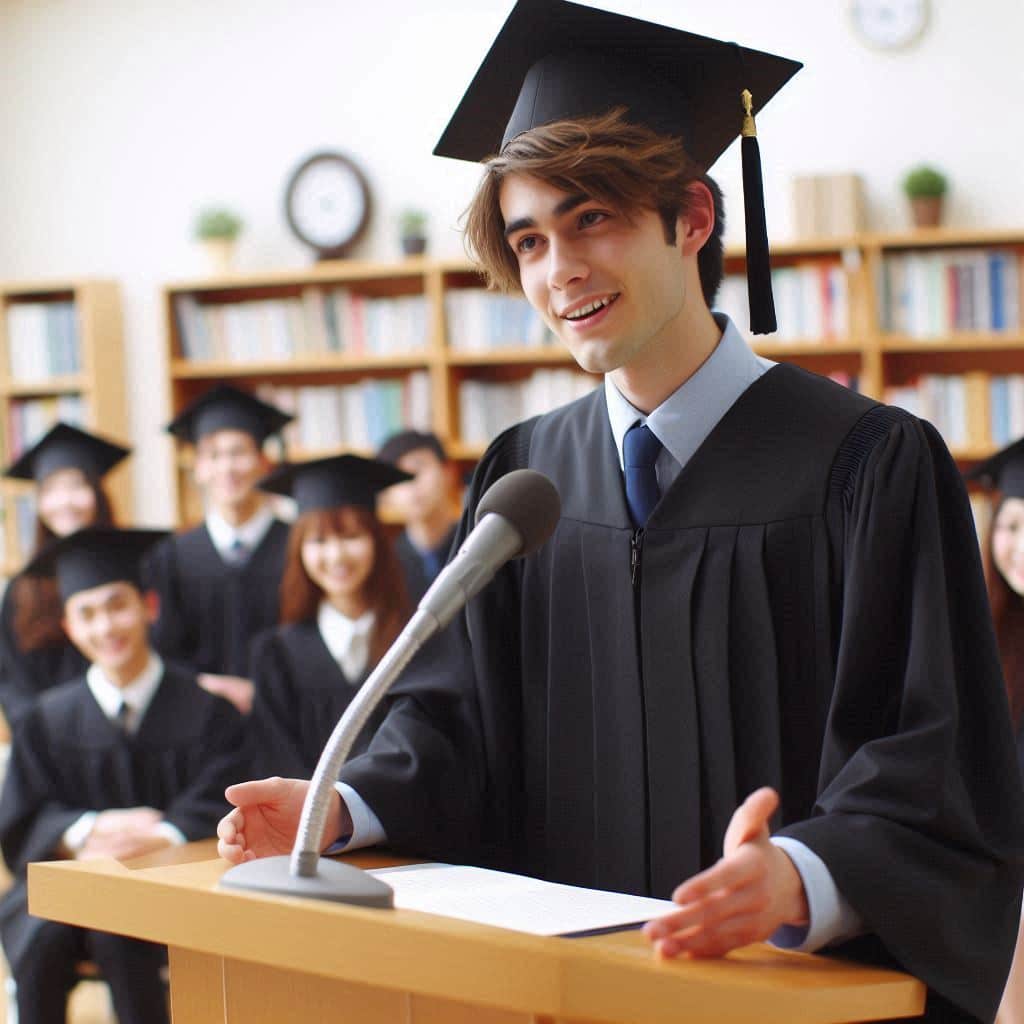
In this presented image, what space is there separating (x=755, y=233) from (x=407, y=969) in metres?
1.08

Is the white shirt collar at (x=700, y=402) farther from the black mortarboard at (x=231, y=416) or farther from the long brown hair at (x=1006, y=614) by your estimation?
the black mortarboard at (x=231, y=416)

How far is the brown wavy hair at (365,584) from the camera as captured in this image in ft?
14.7

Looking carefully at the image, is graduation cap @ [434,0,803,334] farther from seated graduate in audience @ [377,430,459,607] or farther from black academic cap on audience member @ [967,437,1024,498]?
seated graduate in audience @ [377,430,459,607]

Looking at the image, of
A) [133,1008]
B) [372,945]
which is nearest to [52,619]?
[133,1008]

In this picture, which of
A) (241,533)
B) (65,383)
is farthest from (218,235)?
(241,533)

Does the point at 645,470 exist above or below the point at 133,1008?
above

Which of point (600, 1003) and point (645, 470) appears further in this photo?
point (645, 470)

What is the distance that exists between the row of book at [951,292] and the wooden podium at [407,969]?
4.64 m

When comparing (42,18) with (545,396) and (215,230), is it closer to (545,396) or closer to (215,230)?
(215,230)

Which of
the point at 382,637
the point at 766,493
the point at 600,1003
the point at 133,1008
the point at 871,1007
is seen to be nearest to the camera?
the point at 600,1003

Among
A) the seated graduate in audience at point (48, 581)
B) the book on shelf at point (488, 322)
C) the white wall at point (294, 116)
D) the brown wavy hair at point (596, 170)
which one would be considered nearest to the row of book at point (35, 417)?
the white wall at point (294, 116)

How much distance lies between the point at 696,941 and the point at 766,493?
0.63 meters

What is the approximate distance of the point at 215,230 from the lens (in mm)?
6344

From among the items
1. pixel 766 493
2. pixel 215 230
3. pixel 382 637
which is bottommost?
pixel 382 637
